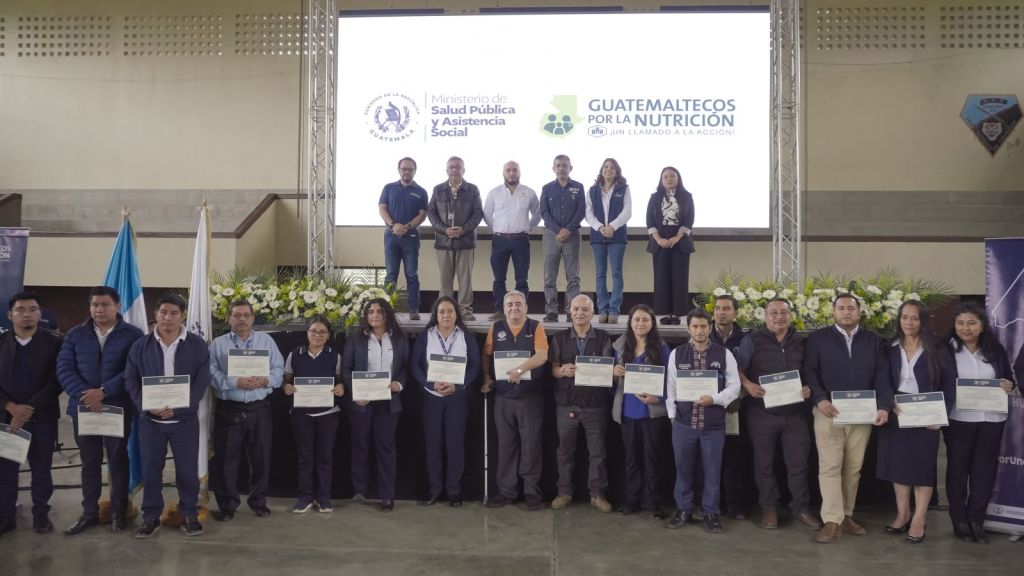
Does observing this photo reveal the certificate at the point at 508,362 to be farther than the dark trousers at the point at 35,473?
Yes

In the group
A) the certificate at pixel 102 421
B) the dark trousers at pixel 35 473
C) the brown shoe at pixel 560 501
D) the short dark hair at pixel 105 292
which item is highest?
the short dark hair at pixel 105 292

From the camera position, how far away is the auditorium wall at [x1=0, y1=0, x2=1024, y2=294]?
1118 cm

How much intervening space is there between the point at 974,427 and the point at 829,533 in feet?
3.74

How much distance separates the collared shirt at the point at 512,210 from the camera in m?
7.84

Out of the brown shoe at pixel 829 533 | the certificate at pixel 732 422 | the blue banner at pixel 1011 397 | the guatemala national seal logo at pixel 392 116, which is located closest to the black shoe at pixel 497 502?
the certificate at pixel 732 422

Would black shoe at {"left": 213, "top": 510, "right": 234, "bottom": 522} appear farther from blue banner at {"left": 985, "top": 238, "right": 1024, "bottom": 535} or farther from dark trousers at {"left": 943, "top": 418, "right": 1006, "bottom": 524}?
blue banner at {"left": 985, "top": 238, "right": 1024, "bottom": 535}

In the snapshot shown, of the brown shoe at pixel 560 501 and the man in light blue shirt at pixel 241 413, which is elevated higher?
the man in light blue shirt at pixel 241 413

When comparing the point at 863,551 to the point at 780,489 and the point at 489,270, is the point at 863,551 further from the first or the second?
the point at 489,270

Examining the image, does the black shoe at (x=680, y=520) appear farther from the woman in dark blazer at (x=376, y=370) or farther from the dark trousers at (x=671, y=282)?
the dark trousers at (x=671, y=282)

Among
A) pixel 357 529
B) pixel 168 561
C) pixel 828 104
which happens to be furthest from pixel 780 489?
pixel 828 104

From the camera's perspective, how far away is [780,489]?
5.84m

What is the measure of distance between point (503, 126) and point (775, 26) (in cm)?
380

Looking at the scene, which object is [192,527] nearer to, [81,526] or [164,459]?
[164,459]

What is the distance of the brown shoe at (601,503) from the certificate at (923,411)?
2.04m
